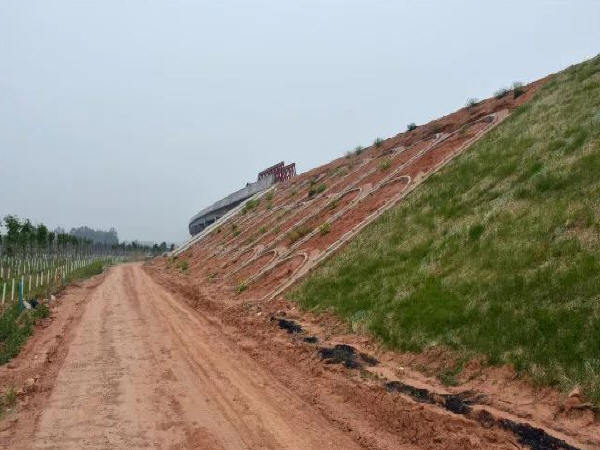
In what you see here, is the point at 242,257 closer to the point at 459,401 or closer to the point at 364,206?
the point at 364,206

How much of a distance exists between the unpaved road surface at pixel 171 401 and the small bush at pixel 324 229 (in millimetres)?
7437

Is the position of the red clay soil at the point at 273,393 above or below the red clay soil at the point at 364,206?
below

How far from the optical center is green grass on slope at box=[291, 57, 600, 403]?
693cm

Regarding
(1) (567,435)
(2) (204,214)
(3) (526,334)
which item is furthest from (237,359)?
(2) (204,214)

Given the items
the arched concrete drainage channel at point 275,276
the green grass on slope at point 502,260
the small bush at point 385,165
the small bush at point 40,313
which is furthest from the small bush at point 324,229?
the small bush at point 40,313

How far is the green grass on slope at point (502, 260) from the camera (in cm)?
693

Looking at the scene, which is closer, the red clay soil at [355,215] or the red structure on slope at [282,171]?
the red clay soil at [355,215]

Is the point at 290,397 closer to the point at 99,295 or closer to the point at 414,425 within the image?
the point at 414,425

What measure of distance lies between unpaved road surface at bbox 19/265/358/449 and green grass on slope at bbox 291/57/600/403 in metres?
2.71

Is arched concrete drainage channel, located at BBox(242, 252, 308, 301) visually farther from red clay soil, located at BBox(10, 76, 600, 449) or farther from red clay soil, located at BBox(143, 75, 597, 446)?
red clay soil, located at BBox(10, 76, 600, 449)

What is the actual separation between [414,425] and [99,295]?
1932 cm

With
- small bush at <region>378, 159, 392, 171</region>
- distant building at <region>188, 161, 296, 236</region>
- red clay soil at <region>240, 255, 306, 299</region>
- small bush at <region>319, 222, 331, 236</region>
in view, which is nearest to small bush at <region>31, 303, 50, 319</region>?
red clay soil at <region>240, 255, 306, 299</region>

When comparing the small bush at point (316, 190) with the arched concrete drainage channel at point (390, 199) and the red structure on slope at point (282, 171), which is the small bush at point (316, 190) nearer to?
the arched concrete drainage channel at point (390, 199)

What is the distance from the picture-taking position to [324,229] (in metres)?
19.0
